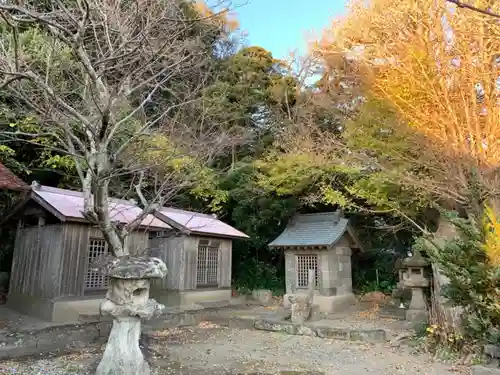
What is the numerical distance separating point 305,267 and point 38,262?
28.9ft

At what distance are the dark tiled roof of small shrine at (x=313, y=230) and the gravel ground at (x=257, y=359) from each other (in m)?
4.67

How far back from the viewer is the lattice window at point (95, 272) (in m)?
10.5

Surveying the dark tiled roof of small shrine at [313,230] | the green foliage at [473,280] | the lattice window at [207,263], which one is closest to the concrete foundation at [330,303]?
the dark tiled roof of small shrine at [313,230]

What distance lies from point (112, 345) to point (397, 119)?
860 centimetres

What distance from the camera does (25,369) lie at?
6.25 meters

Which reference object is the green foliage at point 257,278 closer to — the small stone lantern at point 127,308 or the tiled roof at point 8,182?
the tiled roof at point 8,182

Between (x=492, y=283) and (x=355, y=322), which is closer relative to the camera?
(x=492, y=283)

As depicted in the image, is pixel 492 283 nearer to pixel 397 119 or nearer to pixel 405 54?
pixel 397 119

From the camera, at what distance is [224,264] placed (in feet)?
49.4

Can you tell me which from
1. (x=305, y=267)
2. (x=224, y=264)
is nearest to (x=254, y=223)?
(x=224, y=264)

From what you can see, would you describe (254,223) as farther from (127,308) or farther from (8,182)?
(127,308)

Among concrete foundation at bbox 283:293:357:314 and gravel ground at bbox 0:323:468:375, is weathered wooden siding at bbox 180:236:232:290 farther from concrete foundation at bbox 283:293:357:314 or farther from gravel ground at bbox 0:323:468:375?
gravel ground at bbox 0:323:468:375

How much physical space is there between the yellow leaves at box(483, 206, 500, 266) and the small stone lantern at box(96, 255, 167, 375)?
18.9 ft

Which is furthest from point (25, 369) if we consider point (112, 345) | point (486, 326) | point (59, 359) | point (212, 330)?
point (486, 326)
